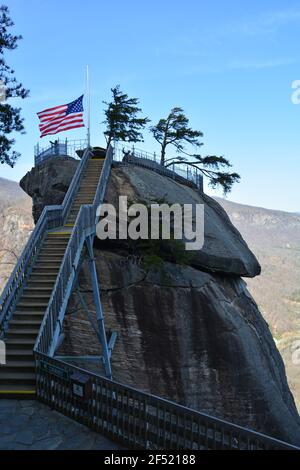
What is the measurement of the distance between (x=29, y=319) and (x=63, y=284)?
1.33 m

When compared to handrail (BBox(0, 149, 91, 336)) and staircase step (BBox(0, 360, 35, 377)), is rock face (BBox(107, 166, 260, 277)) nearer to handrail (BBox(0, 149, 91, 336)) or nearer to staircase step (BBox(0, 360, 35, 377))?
handrail (BBox(0, 149, 91, 336))

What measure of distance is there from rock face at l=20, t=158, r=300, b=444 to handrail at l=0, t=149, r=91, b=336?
2.37 meters

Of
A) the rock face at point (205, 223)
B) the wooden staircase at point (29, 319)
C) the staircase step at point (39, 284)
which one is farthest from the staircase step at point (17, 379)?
the rock face at point (205, 223)

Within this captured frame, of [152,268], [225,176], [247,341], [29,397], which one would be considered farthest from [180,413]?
[225,176]

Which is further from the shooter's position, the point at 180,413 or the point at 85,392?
the point at 85,392

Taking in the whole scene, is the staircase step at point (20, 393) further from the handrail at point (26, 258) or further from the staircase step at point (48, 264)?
the staircase step at point (48, 264)

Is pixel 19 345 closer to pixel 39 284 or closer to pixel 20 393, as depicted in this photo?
pixel 20 393

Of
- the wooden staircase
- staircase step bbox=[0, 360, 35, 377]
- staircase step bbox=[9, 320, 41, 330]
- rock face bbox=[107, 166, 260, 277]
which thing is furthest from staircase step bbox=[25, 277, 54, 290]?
rock face bbox=[107, 166, 260, 277]

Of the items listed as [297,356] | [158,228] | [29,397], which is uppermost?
[158,228]

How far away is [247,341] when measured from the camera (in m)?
16.9
